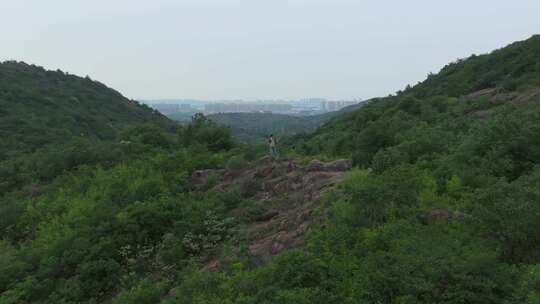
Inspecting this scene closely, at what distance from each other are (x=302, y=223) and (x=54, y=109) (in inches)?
1535

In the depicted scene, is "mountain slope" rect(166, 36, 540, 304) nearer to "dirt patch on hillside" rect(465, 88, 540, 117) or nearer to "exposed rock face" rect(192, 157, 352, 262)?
"exposed rock face" rect(192, 157, 352, 262)

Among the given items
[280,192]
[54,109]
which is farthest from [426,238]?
[54,109]

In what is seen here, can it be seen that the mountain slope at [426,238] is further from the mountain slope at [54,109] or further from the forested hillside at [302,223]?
the mountain slope at [54,109]

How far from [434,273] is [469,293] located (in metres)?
0.48

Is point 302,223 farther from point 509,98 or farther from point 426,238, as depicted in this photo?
point 509,98

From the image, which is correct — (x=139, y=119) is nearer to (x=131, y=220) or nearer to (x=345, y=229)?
(x=131, y=220)

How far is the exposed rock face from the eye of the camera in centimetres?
997

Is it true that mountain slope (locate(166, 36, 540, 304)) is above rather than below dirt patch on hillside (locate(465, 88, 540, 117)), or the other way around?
below

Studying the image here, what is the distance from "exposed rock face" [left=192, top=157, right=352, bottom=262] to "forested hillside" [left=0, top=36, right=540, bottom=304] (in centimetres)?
5

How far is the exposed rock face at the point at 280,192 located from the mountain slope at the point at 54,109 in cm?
1905

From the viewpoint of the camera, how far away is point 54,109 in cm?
4403

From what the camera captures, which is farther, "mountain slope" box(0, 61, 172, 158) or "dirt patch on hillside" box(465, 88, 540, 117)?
"mountain slope" box(0, 61, 172, 158)

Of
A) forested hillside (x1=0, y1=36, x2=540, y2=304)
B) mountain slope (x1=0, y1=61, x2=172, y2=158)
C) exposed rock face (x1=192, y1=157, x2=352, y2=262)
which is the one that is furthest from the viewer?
mountain slope (x1=0, y1=61, x2=172, y2=158)

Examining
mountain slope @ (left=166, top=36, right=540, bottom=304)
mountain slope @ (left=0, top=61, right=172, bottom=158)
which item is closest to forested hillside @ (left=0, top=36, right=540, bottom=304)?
mountain slope @ (left=166, top=36, right=540, bottom=304)
